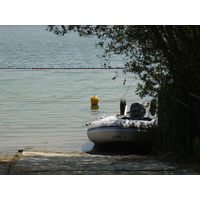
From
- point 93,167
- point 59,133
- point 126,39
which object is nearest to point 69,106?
point 59,133

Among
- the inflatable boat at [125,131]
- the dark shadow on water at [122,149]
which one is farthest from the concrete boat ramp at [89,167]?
the dark shadow on water at [122,149]

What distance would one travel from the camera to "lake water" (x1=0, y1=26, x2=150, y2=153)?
12.3m

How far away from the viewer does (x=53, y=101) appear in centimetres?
1981

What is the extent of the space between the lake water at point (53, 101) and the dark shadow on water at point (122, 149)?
446 millimetres

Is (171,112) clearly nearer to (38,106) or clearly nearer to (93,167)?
(93,167)

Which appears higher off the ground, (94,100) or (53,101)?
(94,100)

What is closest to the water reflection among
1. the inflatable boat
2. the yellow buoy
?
the yellow buoy

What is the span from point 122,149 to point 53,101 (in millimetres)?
9497

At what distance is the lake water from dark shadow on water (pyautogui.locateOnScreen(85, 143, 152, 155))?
1.46ft

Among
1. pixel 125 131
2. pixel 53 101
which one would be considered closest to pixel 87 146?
pixel 125 131

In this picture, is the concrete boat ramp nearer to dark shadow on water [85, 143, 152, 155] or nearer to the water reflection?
dark shadow on water [85, 143, 152, 155]

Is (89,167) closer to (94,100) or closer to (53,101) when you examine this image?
(94,100)

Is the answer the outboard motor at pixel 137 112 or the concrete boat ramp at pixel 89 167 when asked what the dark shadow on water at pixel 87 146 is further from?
the concrete boat ramp at pixel 89 167

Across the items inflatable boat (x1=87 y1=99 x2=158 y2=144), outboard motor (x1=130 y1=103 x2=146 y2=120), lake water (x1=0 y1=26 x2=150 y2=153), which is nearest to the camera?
inflatable boat (x1=87 y1=99 x2=158 y2=144)
